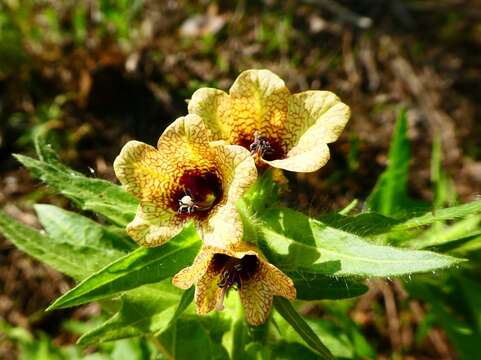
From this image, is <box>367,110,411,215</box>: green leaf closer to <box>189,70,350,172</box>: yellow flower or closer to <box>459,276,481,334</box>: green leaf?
<box>459,276,481,334</box>: green leaf

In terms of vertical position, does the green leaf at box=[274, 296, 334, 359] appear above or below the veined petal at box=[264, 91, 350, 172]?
below

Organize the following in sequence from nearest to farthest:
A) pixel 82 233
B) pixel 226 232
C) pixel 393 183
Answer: pixel 226 232, pixel 82 233, pixel 393 183

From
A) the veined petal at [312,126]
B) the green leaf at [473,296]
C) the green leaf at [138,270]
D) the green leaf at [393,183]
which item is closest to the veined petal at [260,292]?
the green leaf at [138,270]

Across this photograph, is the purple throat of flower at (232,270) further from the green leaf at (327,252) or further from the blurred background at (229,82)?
the blurred background at (229,82)

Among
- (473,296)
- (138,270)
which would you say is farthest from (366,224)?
(473,296)

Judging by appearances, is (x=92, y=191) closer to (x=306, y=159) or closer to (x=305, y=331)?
(x=306, y=159)

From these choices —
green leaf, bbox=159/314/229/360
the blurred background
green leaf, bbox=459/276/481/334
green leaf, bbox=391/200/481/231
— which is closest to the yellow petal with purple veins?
green leaf, bbox=159/314/229/360

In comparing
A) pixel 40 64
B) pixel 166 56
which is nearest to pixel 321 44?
pixel 166 56

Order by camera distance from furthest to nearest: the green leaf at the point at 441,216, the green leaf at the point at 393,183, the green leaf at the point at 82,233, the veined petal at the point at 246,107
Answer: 1. the green leaf at the point at 393,183
2. the green leaf at the point at 82,233
3. the veined petal at the point at 246,107
4. the green leaf at the point at 441,216
